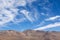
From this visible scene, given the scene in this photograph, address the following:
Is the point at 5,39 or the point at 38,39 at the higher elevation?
the point at 5,39

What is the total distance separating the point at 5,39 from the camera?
2967 cm

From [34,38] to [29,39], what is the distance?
318 centimetres

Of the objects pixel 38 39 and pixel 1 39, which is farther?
pixel 1 39

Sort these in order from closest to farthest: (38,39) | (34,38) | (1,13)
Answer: (1,13)
(38,39)
(34,38)

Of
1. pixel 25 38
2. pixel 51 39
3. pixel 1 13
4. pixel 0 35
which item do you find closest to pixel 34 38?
pixel 25 38

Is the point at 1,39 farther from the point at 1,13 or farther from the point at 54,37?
the point at 1,13

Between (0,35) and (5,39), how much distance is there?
1.80 m

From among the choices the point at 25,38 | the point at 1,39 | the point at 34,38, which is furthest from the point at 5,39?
the point at 34,38

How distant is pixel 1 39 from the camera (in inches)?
1163

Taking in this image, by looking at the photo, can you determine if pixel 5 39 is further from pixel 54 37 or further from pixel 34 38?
pixel 54 37

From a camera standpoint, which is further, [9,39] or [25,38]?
[9,39]

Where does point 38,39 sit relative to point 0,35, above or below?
below

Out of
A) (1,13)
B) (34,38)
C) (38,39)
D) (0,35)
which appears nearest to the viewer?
(1,13)

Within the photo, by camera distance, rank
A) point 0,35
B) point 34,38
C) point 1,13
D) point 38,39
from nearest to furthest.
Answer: point 1,13 → point 38,39 → point 34,38 → point 0,35
